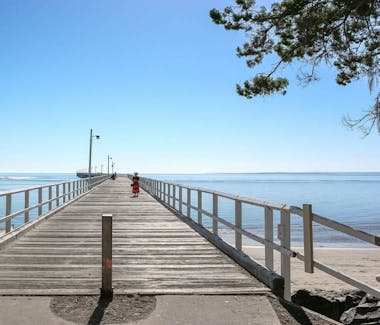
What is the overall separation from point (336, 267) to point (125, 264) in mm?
15036

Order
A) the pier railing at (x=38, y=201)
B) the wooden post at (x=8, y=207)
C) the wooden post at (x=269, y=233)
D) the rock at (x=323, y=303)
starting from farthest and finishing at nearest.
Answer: the rock at (x=323, y=303) < the pier railing at (x=38, y=201) < the wooden post at (x=8, y=207) < the wooden post at (x=269, y=233)

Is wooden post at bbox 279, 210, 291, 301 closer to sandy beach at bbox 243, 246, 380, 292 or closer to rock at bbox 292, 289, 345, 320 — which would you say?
rock at bbox 292, 289, 345, 320

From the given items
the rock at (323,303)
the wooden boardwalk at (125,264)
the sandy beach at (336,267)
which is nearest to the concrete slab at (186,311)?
the wooden boardwalk at (125,264)

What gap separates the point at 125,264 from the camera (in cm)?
788

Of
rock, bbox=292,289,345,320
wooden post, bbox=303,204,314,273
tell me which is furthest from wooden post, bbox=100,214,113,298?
rock, bbox=292,289,345,320

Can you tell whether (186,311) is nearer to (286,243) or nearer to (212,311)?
(212,311)

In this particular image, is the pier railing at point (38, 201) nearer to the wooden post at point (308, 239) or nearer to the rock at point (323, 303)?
the wooden post at point (308, 239)

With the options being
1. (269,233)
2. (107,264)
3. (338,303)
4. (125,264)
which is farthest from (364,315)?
(107,264)

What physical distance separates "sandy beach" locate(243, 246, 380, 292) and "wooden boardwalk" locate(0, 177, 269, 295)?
6.47 m

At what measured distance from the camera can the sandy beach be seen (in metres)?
16.8

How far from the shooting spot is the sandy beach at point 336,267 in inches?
661

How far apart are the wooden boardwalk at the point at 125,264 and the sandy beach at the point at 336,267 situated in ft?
21.2

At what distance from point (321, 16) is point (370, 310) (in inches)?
242

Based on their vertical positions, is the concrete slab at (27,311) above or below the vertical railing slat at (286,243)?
below
